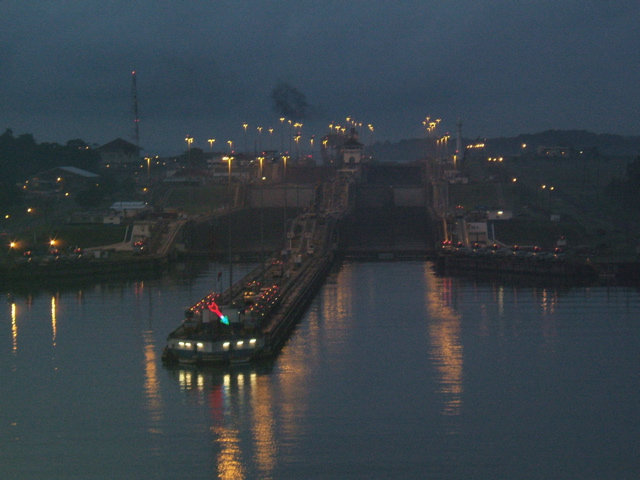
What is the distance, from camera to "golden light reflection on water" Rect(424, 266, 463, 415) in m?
14.9

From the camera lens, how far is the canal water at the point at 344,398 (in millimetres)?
11805

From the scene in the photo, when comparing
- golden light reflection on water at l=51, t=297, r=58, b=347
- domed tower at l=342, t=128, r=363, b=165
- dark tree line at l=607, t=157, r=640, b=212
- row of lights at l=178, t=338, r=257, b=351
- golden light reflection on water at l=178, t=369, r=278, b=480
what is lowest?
golden light reflection on water at l=178, t=369, r=278, b=480

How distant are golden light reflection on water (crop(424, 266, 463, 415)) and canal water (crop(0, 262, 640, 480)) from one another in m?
0.06

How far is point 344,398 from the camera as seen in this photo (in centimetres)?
1470

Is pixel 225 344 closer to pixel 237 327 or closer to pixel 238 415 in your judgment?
pixel 237 327

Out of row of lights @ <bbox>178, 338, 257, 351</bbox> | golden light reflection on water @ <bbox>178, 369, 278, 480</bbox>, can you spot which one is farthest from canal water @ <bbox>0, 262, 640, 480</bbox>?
row of lights @ <bbox>178, 338, 257, 351</bbox>

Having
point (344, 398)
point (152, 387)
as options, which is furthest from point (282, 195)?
point (344, 398)

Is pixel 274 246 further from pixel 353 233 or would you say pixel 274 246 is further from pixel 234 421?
pixel 234 421

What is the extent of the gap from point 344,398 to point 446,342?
16.4ft

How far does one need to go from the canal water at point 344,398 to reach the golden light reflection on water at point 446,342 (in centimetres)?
6

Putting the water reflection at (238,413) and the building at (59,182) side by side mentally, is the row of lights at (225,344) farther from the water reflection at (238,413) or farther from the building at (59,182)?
the building at (59,182)

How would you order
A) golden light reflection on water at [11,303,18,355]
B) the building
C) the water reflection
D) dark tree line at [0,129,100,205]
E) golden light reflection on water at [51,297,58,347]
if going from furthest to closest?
dark tree line at [0,129,100,205] < the building < golden light reflection on water at [51,297,58,347] < golden light reflection on water at [11,303,18,355] < the water reflection

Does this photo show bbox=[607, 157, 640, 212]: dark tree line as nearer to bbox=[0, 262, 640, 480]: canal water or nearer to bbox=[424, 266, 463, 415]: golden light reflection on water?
bbox=[424, 266, 463, 415]: golden light reflection on water

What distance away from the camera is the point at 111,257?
34.0 metres
